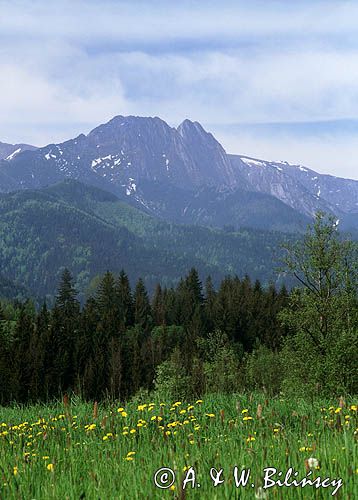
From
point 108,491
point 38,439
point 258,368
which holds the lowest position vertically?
point 258,368

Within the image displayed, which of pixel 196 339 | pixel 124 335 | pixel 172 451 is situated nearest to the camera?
pixel 172 451

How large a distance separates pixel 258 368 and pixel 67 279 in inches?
2449

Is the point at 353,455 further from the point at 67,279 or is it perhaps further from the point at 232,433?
the point at 67,279

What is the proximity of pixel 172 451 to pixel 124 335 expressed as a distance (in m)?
118

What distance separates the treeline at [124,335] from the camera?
271 ft

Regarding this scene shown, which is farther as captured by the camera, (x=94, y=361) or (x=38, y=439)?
(x=94, y=361)

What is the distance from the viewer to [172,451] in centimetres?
553

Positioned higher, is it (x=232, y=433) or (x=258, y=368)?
(x=232, y=433)

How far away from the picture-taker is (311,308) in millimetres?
38625

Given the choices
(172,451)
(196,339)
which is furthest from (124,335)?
(172,451)

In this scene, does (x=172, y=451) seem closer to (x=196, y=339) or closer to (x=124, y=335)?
(x=196, y=339)

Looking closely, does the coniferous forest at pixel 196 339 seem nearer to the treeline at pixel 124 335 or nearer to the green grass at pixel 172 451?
the treeline at pixel 124 335

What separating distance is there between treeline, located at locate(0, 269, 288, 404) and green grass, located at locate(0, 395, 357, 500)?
38.6 metres

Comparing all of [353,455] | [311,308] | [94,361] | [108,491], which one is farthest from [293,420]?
[94,361]
